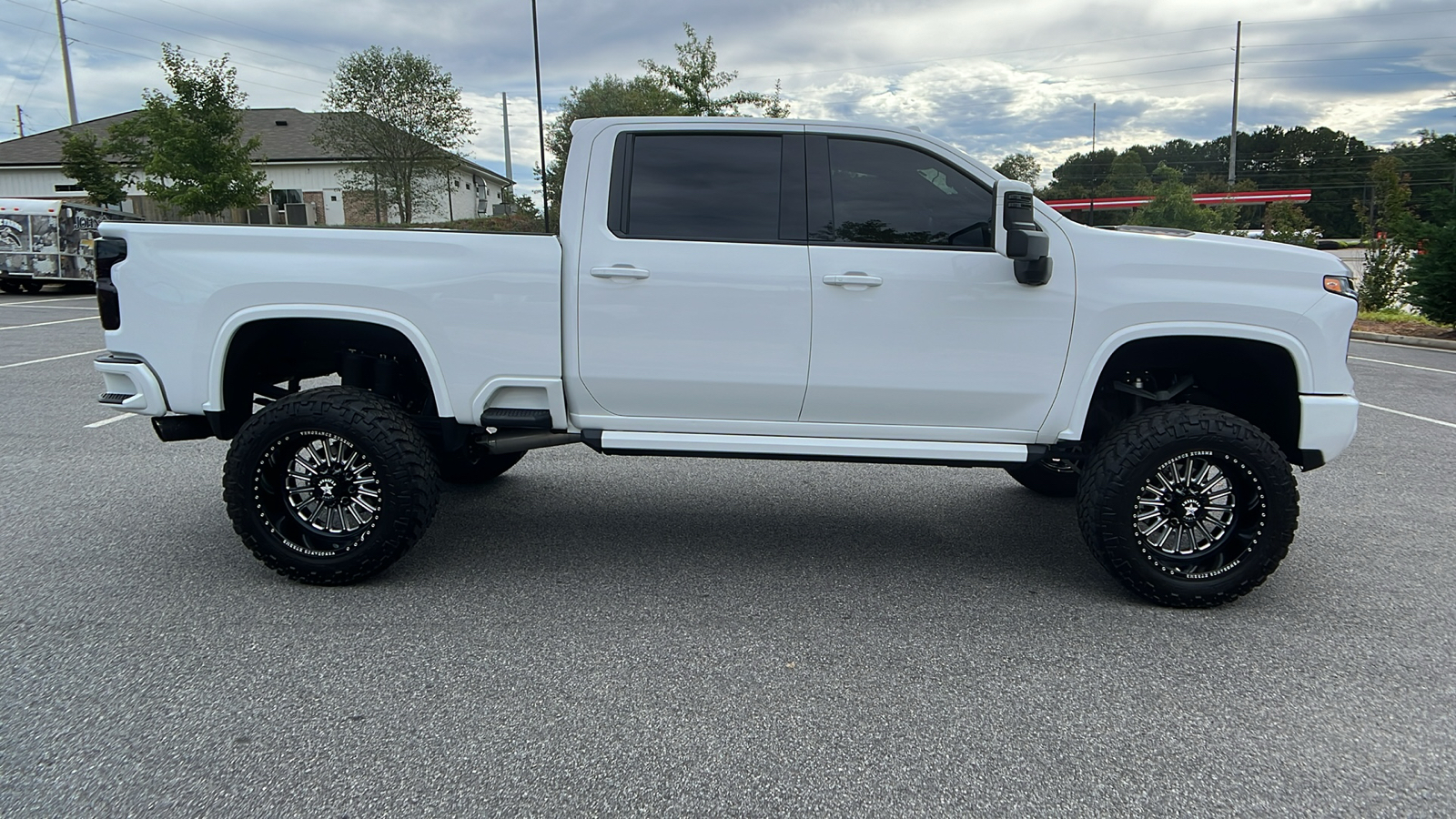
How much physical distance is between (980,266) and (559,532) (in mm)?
2655

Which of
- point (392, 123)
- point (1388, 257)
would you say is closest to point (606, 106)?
point (392, 123)

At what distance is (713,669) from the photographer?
11.5 feet

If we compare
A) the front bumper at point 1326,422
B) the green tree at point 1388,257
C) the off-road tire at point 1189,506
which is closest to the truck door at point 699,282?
the off-road tire at point 1189,506

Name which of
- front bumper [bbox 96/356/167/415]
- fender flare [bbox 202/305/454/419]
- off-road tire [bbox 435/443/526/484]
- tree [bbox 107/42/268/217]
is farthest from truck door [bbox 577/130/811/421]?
tree [bbox 107/42/268/217]

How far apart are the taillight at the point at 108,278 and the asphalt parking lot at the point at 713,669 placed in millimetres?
1217

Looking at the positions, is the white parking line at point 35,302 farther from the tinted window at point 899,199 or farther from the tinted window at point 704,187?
the tinted window at point 899,199

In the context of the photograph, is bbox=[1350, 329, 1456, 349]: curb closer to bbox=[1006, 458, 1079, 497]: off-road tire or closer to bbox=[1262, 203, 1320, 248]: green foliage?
bbox=[1262, 203, 1320, 248]: green foliage

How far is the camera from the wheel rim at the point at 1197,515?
4.09m

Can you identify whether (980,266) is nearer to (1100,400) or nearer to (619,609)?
(1100,400)

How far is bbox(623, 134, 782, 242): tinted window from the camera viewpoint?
426cm

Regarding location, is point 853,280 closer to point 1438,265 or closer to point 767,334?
point 767,334

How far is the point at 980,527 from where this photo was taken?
5.34 metres

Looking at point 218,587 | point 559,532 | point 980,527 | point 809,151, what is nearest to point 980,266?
point 809,151

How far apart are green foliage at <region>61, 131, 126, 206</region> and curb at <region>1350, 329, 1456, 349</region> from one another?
39.0 m
